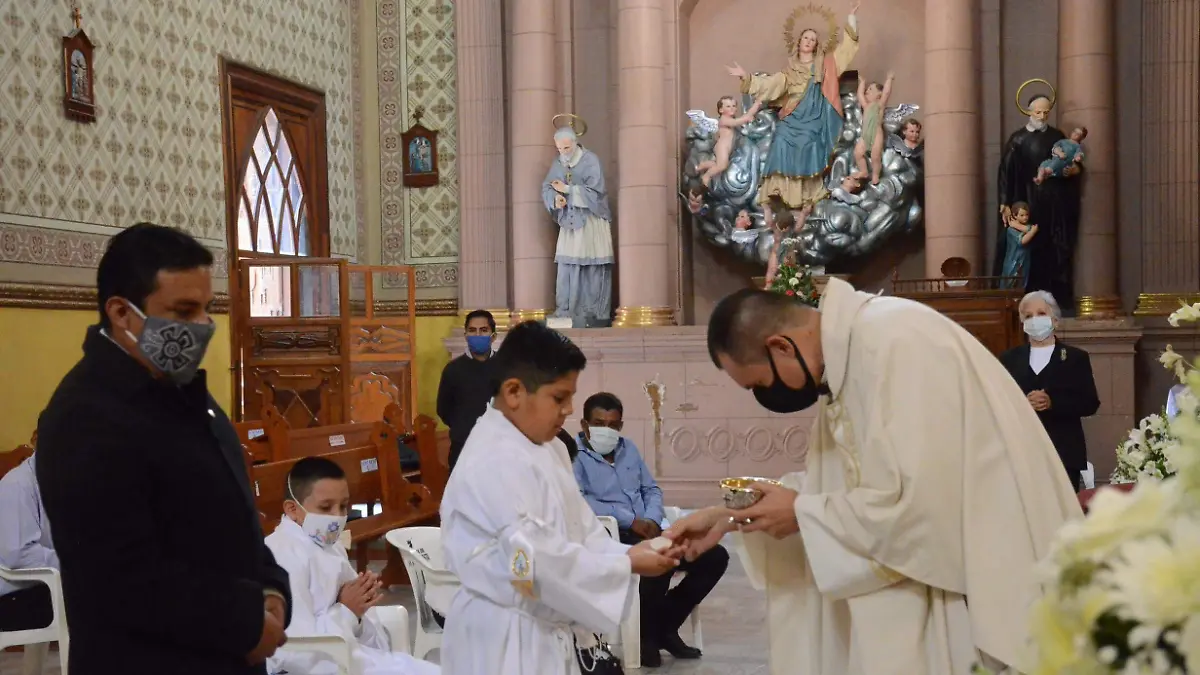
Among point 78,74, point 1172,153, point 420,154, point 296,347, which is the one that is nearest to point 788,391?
point 78,74

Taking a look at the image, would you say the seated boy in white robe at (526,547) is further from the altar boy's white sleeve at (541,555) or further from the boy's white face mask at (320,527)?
the boy's white face mask at (320,527)

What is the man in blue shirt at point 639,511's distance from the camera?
6.41m

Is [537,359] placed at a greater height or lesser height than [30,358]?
greater

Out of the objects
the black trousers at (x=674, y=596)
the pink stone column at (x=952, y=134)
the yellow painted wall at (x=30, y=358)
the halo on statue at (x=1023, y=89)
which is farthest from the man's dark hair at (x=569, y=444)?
the halo on statue at (x=1023, y=89)

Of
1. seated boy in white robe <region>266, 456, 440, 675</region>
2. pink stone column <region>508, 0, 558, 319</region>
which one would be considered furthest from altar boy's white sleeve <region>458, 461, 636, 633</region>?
pink stone column <region>508, 0, 558, 319</region>

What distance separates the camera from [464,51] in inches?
534

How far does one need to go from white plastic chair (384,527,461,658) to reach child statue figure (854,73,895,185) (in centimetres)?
812

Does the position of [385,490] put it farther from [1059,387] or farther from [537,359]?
[537,359]

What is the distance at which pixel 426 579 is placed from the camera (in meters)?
5.19

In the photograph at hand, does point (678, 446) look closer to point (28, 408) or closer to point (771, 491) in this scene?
point (28, 408)

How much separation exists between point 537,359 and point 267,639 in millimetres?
989

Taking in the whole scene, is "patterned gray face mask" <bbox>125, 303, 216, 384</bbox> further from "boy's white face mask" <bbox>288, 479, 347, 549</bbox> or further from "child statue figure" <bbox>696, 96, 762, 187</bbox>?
"child statue figure" <bbox>696, 96, 762, 187</bbox>

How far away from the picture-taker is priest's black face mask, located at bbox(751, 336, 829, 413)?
116 inches

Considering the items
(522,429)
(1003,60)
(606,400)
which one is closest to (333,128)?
(1003,60)
